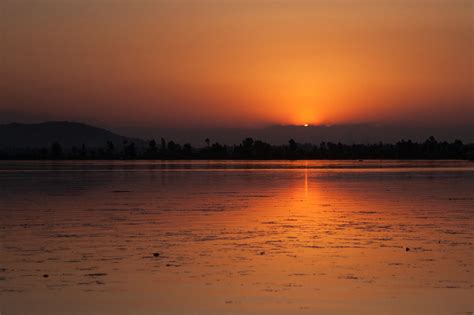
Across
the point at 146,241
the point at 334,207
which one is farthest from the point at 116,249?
the point at 334,207

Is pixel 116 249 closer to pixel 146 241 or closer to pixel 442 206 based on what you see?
pixel 146 241

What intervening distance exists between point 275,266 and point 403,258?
254 cm

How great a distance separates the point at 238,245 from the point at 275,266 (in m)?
2.71

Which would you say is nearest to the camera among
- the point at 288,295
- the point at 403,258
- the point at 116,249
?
the point at 288,295

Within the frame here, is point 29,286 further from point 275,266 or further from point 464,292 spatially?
point 464,292

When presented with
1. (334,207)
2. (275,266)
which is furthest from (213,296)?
(334,207)

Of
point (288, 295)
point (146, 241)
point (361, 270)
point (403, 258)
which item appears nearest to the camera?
point (288, 295)

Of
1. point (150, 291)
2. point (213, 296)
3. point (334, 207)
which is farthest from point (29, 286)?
point (334, 207)

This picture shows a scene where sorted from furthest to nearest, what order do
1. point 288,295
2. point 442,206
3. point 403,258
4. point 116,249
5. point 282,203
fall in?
point 282,203 < point 442,206 < point 116,249 < point 403,258 < point 288,295

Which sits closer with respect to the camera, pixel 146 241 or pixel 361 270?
pixel 361 270

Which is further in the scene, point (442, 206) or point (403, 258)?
point (442, 206)

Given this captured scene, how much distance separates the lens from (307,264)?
13.9 m

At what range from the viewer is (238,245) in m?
16.3

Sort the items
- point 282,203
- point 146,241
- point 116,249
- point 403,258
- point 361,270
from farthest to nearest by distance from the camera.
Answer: point 282,203 → point 146,241 → point 116,249 → point 403,258 → point 361,270
